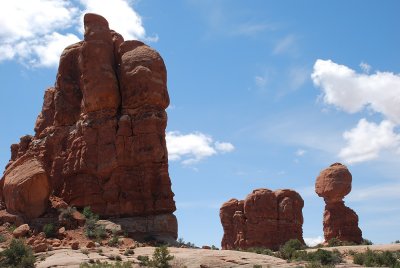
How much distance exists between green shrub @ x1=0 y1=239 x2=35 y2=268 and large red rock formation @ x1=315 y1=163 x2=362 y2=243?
129 ft

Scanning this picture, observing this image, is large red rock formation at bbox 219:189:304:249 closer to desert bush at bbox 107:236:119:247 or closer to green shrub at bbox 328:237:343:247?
green shrub at bbox 328:237:343:247

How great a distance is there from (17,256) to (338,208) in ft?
136

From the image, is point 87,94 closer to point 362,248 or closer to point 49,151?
point 49,151

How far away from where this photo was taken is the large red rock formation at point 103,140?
41969mm

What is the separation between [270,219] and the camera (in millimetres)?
67812

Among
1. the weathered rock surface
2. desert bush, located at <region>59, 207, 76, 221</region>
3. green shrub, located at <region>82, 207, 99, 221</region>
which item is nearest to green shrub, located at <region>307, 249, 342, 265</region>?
green shrub, located at <region>82, 207, 99, 221</region>

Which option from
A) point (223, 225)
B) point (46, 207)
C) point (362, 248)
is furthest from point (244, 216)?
point (46, 207)

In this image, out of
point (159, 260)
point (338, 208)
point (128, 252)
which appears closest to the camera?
point (159, 260)

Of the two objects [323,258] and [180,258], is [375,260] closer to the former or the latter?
[323,258]

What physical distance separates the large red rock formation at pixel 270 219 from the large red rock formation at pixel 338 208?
2.93 metres

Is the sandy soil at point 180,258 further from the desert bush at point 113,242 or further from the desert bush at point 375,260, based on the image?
the desert bush at point 375,260

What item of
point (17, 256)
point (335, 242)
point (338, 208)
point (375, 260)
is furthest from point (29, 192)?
point (338, 208)

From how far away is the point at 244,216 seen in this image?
7200 cm

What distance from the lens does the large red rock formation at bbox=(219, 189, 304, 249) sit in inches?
2638
